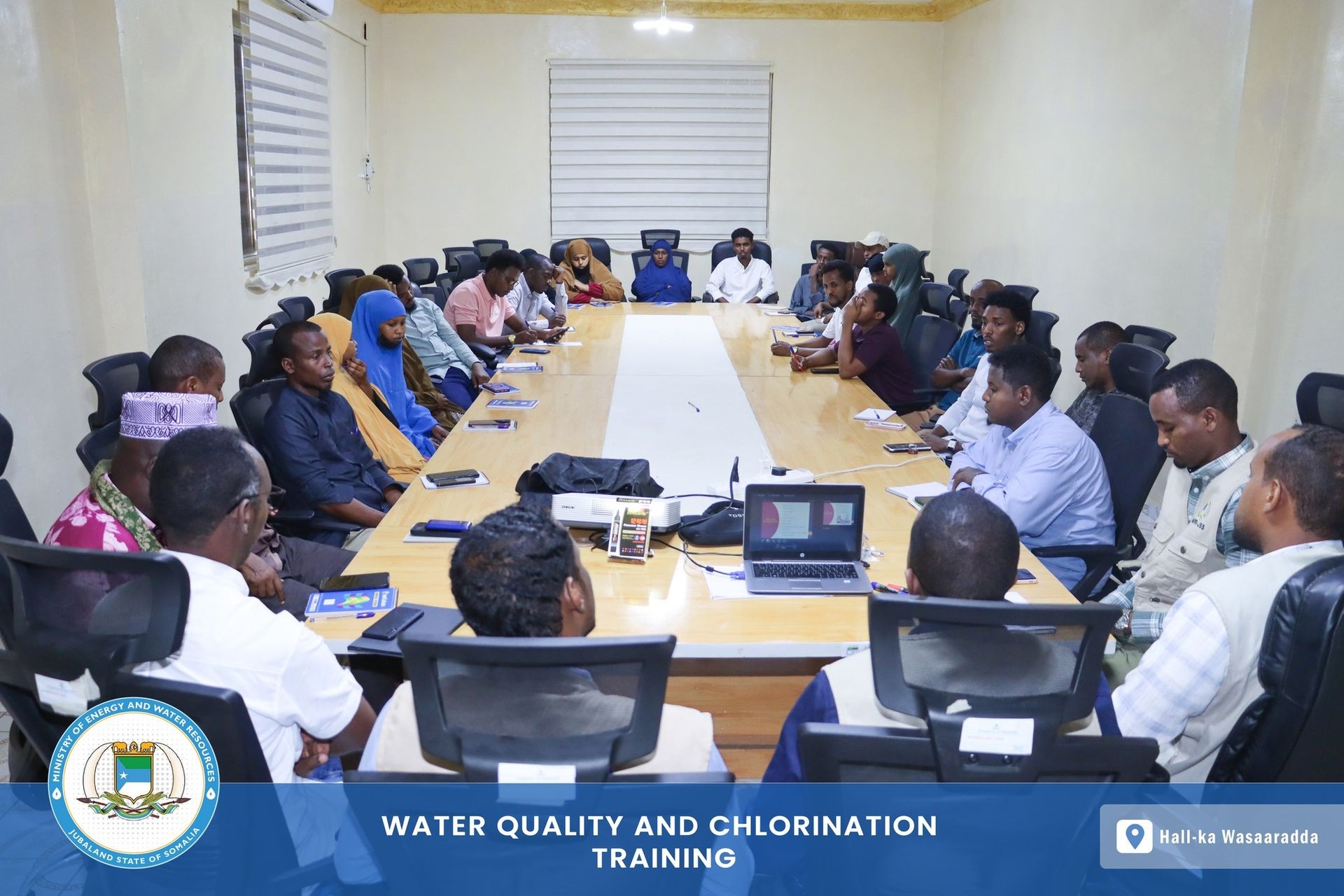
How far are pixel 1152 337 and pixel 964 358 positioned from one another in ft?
3.92

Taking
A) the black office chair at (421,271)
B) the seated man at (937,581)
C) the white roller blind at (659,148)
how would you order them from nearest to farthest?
the seated man at (937,581), the black office chair at (421,271), the white roller blind at (659,148)

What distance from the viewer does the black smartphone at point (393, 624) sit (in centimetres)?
219

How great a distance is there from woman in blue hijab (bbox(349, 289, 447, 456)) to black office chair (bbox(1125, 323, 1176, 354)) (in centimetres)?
302

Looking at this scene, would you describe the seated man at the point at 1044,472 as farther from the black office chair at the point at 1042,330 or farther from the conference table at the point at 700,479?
the black office chair at the point at 1042,330

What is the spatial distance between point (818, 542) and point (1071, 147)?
18.4 feet

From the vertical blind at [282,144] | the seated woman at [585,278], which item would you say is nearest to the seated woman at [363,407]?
the vertical blind at [282,144]

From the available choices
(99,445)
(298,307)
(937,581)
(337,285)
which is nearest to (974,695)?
(937,581)

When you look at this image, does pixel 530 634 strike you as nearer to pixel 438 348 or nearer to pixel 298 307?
pixel 298 307

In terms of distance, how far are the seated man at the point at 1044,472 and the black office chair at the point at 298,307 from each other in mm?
3140

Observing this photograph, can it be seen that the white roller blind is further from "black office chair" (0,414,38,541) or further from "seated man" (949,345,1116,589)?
"black office chair" (0,414,38,541)

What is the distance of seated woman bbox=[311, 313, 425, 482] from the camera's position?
4.03m

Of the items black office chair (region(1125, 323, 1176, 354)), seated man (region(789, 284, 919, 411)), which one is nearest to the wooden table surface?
seated man (region(789, 284, 919, 411))

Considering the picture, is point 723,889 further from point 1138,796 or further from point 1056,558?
point 1056,558

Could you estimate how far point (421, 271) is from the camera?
24.5ft
